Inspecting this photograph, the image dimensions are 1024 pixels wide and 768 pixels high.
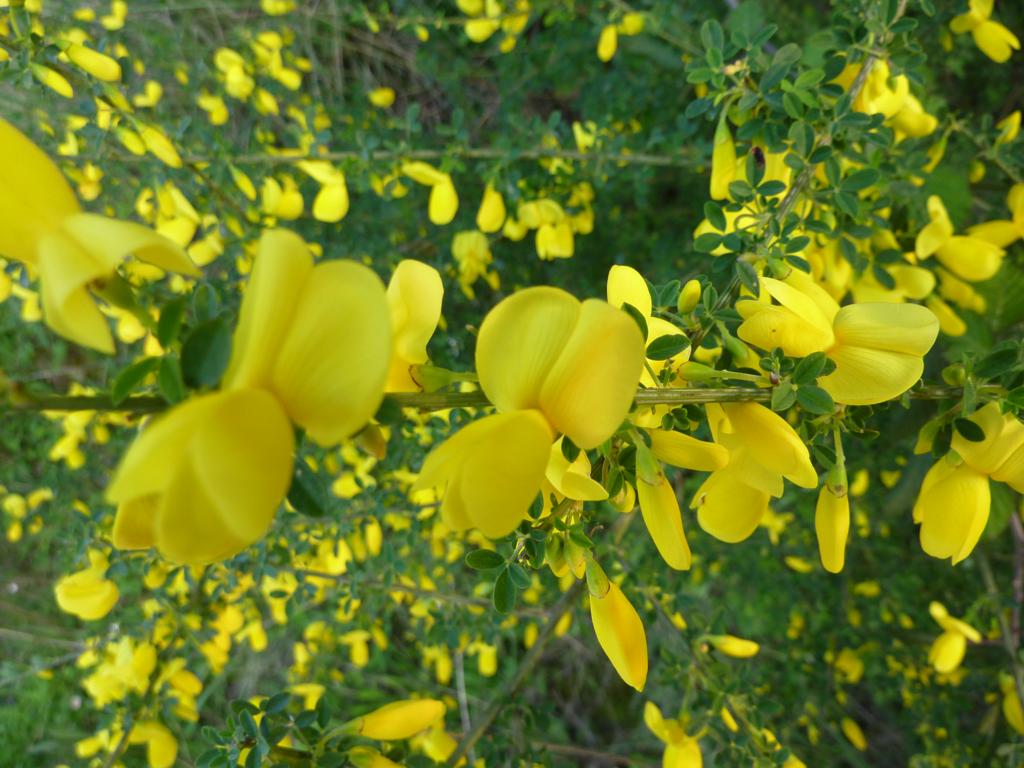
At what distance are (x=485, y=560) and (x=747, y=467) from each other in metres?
0.17

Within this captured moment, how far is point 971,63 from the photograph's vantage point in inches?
58.6

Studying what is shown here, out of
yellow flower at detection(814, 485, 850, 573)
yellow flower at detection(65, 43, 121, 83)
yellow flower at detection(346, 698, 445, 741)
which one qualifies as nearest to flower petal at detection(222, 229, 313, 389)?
yellow flower at detection(814, 485, 850, 573)

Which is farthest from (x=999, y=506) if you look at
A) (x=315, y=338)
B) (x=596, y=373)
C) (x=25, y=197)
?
(x=25, y=197)

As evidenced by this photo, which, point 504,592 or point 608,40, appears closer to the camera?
point 504,592

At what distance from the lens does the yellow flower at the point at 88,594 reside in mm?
815

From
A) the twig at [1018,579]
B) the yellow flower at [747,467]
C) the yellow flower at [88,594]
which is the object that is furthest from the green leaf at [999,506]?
the yellow flower at [88,594]

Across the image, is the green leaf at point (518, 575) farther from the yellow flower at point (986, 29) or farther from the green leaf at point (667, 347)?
the yellow flower at point (986, 29)

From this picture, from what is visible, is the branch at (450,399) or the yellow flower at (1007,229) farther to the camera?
the yellow flower at (1007,229)

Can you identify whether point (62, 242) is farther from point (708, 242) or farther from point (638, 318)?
point (708, 242)

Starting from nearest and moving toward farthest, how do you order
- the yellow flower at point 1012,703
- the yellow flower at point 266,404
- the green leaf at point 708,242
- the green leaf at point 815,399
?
the yellow flower at point 266,404 → the green leaf at point 815,399 → the green leaf at point 708,242 → the yellow flower at point 1012,703

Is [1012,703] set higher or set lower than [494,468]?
lower

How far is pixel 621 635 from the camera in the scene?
450 millimetres

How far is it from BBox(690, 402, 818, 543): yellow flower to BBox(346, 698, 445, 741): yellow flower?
378 millimetres

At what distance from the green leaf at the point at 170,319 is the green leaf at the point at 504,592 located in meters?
0.24
